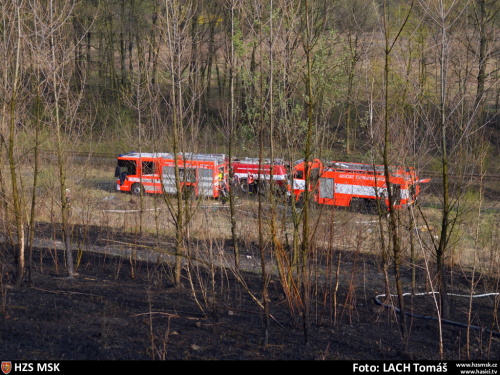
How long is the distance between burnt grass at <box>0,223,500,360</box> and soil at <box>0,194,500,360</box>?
0.04 feet

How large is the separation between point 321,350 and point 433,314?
273cm

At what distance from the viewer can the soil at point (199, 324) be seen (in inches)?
212

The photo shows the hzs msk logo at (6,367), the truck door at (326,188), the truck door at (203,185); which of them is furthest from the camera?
the truck door at (326,188)

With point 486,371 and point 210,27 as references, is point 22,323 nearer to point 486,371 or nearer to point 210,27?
point 486,371

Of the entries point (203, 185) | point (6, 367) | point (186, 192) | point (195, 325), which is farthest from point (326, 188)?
point (6, 367)

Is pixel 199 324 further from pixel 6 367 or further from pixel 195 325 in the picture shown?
pixel 6 367

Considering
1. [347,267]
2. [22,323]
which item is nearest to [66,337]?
[22,323]

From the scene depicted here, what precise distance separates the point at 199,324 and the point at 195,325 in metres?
0.08

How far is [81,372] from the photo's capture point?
478cm

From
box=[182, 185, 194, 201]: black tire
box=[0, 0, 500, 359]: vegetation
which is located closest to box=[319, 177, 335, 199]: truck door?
box=[0, 0, 500, 359]: vegetation

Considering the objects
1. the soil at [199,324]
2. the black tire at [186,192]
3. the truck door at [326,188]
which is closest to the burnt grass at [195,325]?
the soil at [199,324]

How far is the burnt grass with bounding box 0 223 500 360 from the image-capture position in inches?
212

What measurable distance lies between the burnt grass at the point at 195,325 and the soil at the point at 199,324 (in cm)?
1

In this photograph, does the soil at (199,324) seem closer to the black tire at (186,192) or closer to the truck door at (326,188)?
the black tire at (186,192)
